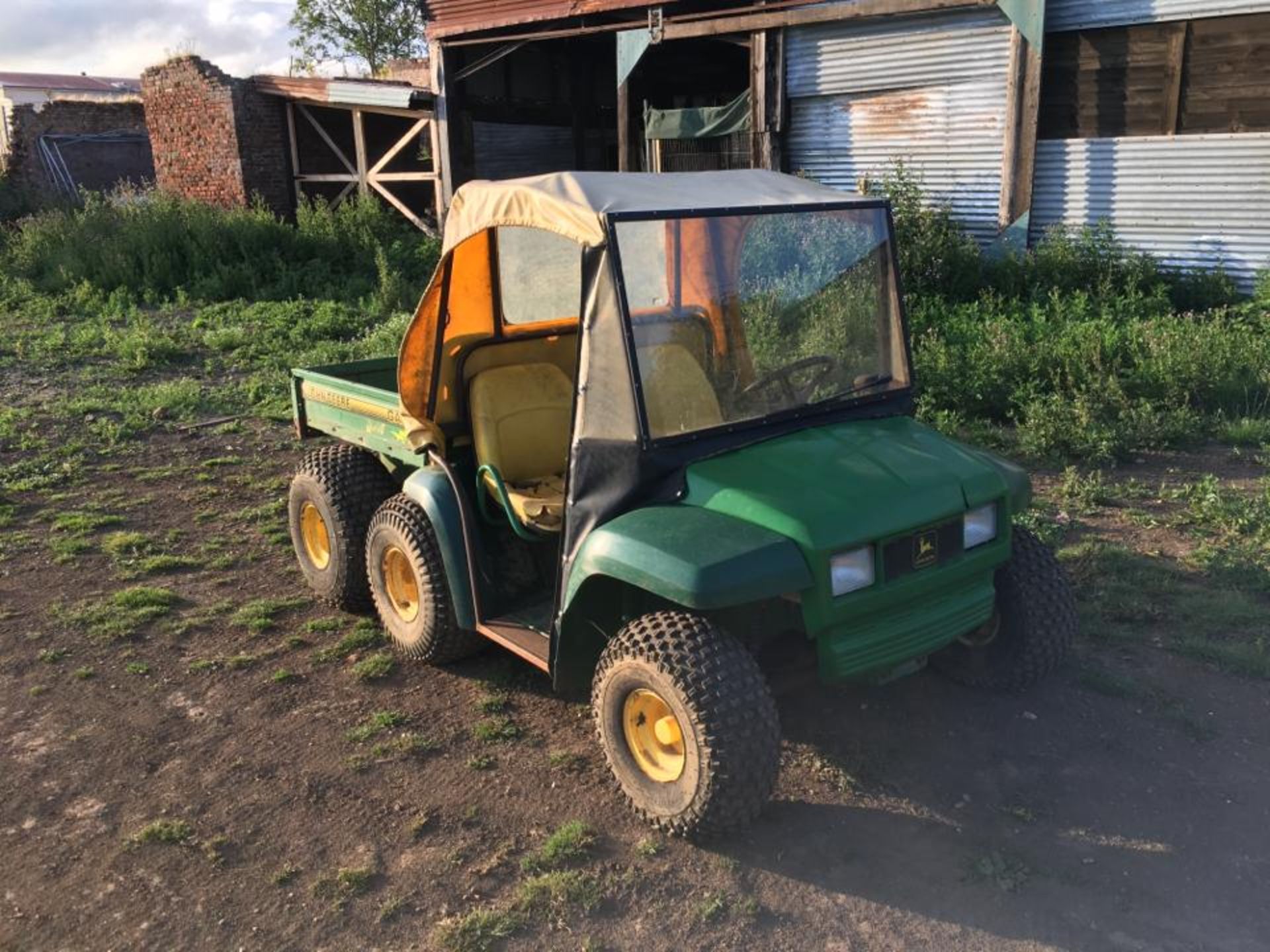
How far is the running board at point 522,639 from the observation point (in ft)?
12.7

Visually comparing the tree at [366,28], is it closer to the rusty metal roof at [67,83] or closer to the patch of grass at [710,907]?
the rusty metal roof at [67,83]

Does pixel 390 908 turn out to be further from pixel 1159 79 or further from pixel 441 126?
pixel 441 126

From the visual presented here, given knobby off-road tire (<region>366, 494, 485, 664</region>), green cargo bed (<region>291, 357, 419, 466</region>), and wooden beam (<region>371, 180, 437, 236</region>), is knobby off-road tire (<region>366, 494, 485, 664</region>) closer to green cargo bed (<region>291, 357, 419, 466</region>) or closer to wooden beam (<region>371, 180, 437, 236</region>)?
green cargo bed (<region>291, 357, 419, 466</region>)

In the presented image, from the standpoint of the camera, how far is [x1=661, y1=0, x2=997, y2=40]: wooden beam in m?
10.9

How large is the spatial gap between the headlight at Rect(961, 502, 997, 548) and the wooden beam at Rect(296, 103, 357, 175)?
50.6 feet

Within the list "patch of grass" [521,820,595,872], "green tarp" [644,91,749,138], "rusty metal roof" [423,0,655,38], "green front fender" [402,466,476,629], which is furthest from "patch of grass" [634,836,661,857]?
"rusty metal roof" [423,0,655,38]

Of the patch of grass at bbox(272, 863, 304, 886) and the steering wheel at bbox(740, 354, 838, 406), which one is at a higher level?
the steering wheel at bbox(740, 354, 838, 406)

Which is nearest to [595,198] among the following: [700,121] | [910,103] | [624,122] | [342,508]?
[342,508]

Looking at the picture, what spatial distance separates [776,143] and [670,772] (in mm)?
10510

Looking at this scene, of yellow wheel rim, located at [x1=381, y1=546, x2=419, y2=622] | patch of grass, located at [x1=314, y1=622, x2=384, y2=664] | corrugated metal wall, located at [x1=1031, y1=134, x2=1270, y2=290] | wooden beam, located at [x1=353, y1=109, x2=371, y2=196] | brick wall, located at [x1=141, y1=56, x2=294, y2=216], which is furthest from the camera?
brick wall, located at [x1=141, y1=56, x2=294, y2=216]

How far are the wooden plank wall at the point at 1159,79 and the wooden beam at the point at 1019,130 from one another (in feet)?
0.91

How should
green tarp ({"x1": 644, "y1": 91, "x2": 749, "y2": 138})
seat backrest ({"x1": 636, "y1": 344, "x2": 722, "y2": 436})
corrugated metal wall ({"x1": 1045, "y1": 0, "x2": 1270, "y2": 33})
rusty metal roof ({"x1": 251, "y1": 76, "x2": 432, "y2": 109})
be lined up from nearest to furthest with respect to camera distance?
1. seat backrest ({"x1": 636, "y1": 344, "x2": 722, "y2": 436})
2. corrugated metal wall ({"x1": 1045, "y1": 0, "x2": 1270, "y2": 33})
3. green tarp ({"x1": 644, "y1": 91, "x2": 749, "y2": 138})
4. rusty metal roof ({"x1": 251, "y1": 76, "x2": 432, "y2": 109})

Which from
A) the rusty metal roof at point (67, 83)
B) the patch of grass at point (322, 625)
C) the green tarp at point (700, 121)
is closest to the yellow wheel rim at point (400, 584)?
the patch of grass at point (322, 625)

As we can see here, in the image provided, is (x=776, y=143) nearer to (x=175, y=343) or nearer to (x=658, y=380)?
(x=175, y=343)
